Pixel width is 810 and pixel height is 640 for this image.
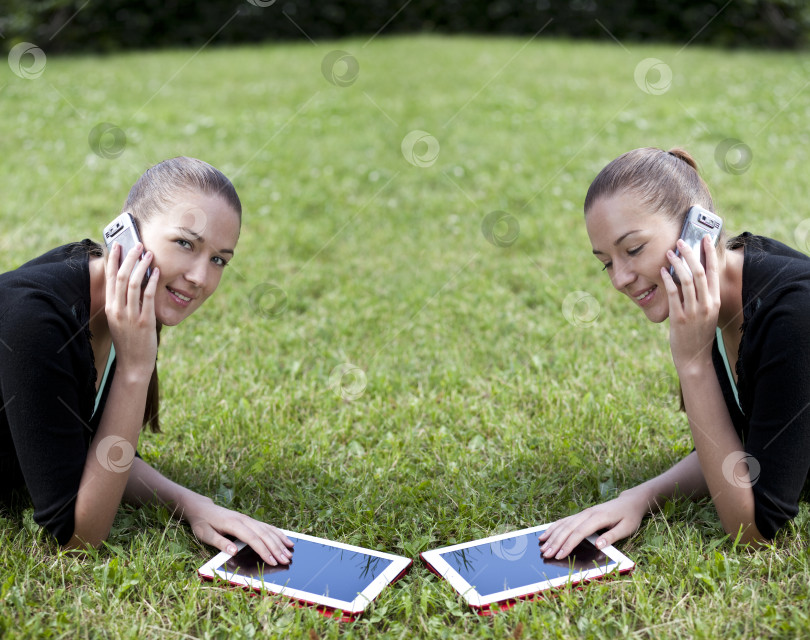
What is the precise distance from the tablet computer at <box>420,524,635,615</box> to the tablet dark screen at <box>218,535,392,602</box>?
24cm

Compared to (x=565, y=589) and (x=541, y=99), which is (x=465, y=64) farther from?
(x=565, y=589)

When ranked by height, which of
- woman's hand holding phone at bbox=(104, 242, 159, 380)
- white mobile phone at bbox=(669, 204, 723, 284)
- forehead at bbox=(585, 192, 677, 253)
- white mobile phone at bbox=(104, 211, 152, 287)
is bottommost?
woman's hand holding phone at bbox=(104, 242, 159, 380)

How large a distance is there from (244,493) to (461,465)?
3.28 ft

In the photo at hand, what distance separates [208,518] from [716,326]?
2.04 meters

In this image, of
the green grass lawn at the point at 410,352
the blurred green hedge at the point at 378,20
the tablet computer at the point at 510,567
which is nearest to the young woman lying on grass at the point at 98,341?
the green grass lawn at the point at 410,352

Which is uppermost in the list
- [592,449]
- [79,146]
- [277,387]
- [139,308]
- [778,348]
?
[778,348]

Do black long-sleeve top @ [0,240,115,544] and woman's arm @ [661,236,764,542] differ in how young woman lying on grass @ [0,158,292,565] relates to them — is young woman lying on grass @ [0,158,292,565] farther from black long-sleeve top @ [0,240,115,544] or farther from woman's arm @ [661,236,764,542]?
woman's arm @ [661,236,764,542]

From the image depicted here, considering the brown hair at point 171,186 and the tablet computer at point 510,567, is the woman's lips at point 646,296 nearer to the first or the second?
the tablet computer at point 510,567

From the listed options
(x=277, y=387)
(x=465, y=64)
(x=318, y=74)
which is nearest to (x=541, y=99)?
(x=465, y=64)

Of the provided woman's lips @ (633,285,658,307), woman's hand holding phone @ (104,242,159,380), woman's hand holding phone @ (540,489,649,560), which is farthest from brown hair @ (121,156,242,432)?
woman's hand holding phone @ (540,489,649,560)

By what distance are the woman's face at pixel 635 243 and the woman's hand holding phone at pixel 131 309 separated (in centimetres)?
159

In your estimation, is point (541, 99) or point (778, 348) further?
point (541, 99)

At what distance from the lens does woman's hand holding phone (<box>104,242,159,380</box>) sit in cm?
261

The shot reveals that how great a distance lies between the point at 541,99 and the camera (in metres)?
11.5
